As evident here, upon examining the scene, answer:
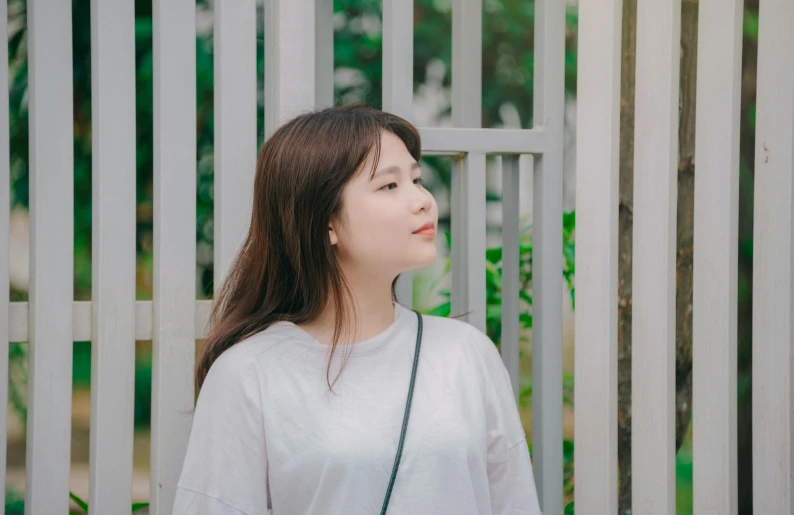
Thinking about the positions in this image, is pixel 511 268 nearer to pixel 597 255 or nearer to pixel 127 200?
pixel 597 255

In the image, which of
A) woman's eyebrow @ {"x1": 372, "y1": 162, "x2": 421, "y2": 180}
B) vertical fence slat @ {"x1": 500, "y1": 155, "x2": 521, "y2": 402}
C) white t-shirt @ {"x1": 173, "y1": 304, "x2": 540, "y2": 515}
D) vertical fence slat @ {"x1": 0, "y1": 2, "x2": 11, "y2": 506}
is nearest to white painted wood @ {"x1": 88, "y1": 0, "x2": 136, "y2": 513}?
vertical fence slat @ {"x1": 0, "y1": 2, "x2": 11, "y2": 506}

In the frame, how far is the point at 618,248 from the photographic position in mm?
2191

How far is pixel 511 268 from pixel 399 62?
60 cm

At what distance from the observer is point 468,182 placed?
207 cm

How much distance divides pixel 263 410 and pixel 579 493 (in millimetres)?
984

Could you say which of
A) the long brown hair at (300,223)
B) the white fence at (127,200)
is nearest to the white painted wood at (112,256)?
the white fence at (127,200)

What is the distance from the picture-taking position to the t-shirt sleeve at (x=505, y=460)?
5.24 feet

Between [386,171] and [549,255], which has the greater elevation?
[386,171]

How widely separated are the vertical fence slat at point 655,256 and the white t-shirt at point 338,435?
0.53 meters

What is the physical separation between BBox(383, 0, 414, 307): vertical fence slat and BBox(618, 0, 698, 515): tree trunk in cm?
60

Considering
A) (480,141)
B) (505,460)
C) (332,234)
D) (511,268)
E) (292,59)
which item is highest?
(292,59)

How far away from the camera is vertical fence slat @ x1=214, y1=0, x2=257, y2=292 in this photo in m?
1.94

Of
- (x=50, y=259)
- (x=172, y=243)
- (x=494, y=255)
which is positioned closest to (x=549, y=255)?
(x=494, y=255)

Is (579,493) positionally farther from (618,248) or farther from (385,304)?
(385,304)
